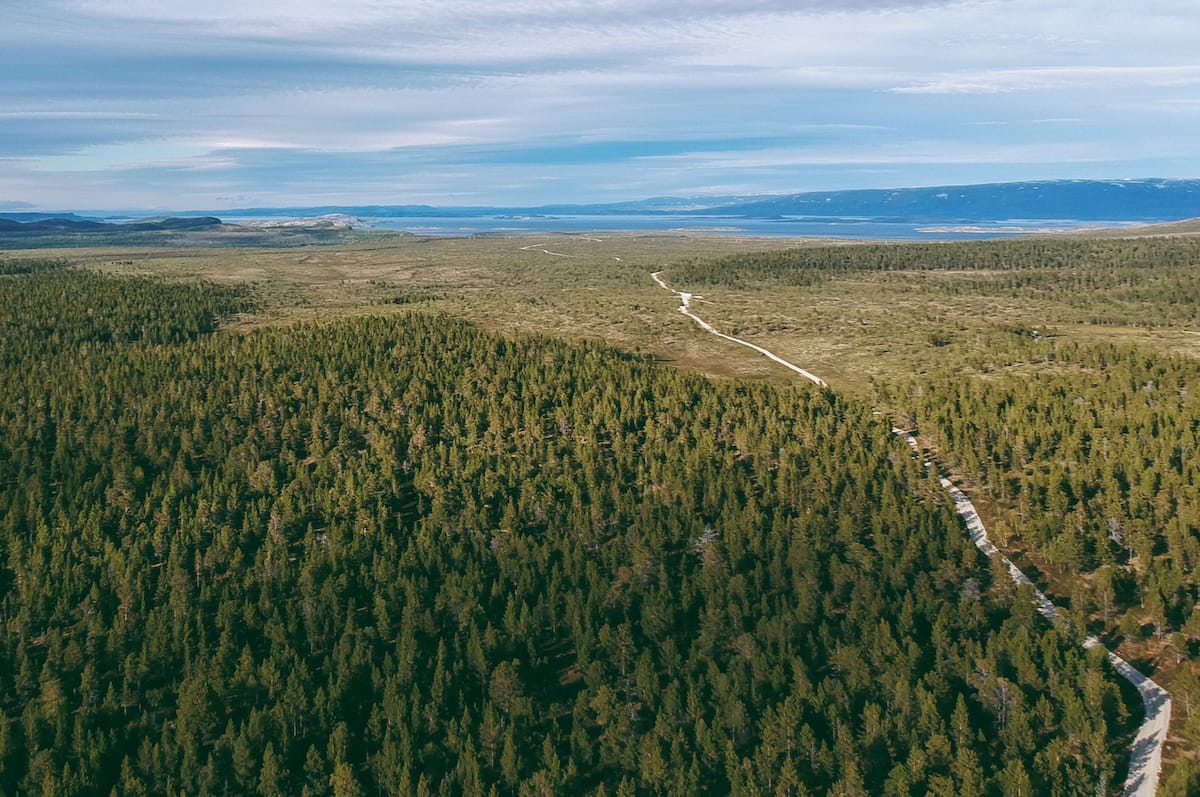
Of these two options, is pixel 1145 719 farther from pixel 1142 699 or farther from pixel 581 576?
pixel 581 576

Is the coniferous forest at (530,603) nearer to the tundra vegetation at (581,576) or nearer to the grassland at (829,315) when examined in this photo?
the tundra vegetation at (581,576)

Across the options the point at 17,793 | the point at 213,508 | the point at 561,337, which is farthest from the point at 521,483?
the point at 561,337

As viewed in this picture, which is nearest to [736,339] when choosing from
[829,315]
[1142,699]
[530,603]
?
[829,315]

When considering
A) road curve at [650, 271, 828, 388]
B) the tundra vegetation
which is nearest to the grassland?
road curve at [650, 271, 828, 388]

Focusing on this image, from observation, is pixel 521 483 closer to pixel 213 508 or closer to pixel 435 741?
pixel 213 508

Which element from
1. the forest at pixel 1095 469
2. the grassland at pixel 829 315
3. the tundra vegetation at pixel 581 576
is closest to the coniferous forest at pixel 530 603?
the tundra vegetation at pixel 581 576

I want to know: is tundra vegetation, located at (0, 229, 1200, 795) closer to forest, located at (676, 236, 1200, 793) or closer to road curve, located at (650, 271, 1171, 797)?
forest, located at (676, 236, 1200, 793)
